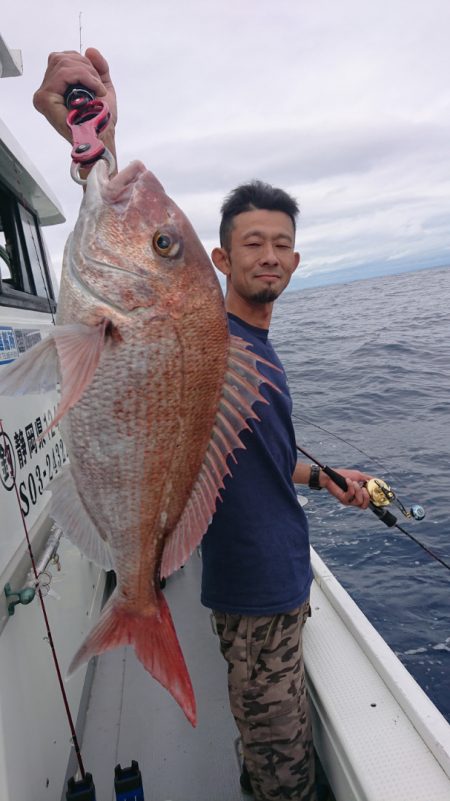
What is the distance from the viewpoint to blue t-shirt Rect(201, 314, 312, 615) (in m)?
1.98

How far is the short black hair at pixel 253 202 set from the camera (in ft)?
7.15

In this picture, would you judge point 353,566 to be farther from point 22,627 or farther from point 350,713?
point 22,627

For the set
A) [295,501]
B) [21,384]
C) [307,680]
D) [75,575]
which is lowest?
[307,680]

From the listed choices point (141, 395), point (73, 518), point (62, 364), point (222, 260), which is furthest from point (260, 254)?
point (73, 518)

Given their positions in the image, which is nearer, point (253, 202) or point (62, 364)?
point (62, 364)

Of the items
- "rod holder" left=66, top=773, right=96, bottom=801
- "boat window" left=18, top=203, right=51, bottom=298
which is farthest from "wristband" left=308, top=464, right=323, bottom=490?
"boat window" left=18, top=203, right=51, bottom=298

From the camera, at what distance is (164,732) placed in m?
2.85

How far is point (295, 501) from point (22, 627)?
3.79 ft

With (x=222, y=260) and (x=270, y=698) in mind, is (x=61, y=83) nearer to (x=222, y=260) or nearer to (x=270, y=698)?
(x=222, y=260)

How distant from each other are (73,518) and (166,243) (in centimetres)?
79

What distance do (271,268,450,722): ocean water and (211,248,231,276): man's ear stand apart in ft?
11.6

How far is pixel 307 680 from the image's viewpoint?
2.38 meters

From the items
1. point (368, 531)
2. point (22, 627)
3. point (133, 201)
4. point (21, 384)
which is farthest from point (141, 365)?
point (368, 531)

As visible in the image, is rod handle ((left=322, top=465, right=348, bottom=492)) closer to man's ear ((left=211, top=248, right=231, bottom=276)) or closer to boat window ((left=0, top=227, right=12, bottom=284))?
man's ear ((left=211, top=248, right=231, bottom=276))
